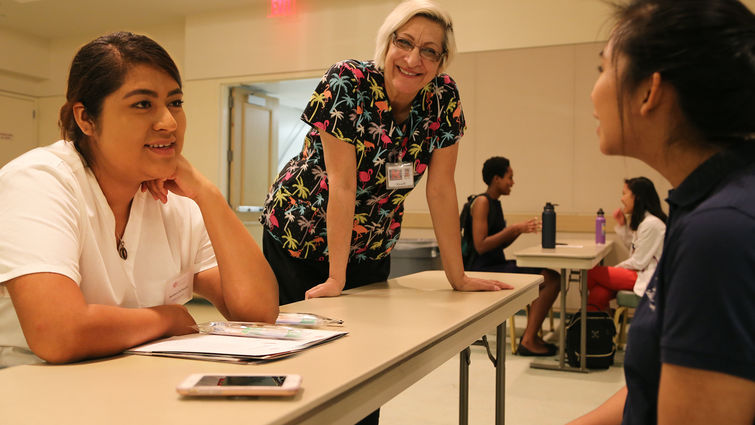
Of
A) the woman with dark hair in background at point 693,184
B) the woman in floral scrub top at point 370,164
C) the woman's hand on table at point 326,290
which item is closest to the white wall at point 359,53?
the woman in floral scrub top at point 370,164

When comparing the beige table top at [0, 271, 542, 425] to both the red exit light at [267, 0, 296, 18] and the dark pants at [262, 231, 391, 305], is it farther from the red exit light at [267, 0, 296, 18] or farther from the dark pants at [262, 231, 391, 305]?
the red exit light at [267, 0, 296, 18]

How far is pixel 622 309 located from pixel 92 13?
612 centimetres

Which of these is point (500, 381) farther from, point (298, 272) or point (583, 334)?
point (583, 334)

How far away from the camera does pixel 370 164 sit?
1.68 metres

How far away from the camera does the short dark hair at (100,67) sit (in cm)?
111

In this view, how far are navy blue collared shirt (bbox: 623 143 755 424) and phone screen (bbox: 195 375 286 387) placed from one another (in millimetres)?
448

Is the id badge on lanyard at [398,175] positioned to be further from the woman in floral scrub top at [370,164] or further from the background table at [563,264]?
the background table at [563,264]

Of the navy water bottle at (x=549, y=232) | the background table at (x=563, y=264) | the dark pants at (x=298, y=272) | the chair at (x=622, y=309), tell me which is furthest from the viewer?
the navy water bottle at (x=549, y=232)

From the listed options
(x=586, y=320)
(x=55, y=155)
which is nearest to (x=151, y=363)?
(x=55, y=155)

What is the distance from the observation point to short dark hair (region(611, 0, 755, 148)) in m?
0.67

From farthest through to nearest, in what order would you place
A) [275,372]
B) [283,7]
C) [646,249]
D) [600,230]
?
[283,7]
[600,230]
[646,249]
[275,372]

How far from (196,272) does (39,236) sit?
462 millimetres

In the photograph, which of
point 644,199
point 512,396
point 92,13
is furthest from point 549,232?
point 92,13

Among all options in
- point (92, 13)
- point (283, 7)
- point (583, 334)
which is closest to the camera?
point (583, 334)
